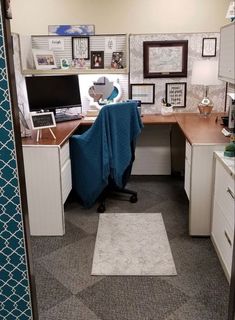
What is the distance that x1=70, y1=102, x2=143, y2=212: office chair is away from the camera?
3033 millimetres

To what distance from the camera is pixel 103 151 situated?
306 centimetres

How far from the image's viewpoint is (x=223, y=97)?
4.01m

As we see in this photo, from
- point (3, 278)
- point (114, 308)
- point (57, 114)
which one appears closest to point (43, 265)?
point (114, 308)

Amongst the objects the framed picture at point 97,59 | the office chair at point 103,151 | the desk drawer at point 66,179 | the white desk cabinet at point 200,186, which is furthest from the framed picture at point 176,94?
the desk drawer at point 66,179

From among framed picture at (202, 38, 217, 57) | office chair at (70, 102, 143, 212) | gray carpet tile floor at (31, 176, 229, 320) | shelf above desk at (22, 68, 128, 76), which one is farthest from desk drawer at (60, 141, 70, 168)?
framed picture at (202, 38, 217, 57)

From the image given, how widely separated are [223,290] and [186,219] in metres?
1.02

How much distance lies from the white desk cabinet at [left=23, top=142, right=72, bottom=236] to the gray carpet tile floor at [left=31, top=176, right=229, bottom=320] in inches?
4.8

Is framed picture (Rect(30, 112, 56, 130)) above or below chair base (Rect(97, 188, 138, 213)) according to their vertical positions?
above

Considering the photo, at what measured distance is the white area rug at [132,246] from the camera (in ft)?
7.99

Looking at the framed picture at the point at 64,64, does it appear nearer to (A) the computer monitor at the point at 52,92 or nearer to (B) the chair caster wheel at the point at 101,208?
(A) the computer monitor at the point at 52,92

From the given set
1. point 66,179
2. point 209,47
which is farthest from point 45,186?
point 209,47

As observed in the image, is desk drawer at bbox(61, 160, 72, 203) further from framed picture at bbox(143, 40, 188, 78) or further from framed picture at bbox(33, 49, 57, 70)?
framed picture at bbox(143, 40, 188, 78)

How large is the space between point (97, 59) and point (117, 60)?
0.23 metres

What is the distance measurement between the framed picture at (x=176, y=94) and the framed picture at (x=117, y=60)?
608 mm
